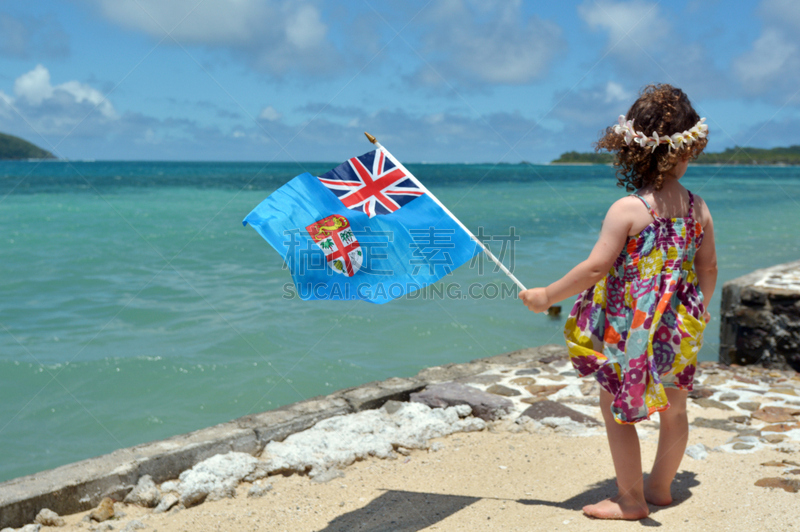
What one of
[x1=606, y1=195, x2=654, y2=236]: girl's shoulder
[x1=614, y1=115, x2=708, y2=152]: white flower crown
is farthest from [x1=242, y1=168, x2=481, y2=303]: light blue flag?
[x1=614, y1=115, x2=708, y2=152]: white flower crown

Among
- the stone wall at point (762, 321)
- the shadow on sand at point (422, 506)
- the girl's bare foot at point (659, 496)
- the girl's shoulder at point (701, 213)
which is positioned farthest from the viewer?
the stone wall at point (762, 321)

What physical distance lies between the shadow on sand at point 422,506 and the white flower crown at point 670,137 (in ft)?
4.96

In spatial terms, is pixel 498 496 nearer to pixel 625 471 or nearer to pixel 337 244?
pixel 625 471

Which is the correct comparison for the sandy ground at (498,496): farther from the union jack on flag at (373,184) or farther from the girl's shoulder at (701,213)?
the union jack on flag at (373,184)

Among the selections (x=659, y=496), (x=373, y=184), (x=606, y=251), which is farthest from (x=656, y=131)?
(x=659, y=496)

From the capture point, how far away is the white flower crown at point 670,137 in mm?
2135

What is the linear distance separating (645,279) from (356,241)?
1.38m

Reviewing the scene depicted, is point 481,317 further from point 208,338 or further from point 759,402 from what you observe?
point 759,402

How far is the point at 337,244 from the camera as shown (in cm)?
291

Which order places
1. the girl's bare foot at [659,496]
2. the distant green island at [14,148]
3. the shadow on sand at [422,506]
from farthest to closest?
the distant green island at [14,148], the shadow on sand at [422,506], the girl's bare foot at [659,496]

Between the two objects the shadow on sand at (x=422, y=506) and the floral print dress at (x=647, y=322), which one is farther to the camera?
the shadow on sand at (x=422, y=506)

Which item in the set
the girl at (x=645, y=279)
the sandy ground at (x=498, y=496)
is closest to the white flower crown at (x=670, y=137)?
the girl at (x=645, y=279)

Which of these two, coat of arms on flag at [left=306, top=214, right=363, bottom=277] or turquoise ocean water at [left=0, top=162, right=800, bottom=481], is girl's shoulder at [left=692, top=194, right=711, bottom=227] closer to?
coat of arms on flag at [left=306, top=214, right=363, bottom=277]

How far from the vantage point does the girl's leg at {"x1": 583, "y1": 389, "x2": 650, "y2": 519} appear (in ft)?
7.70
